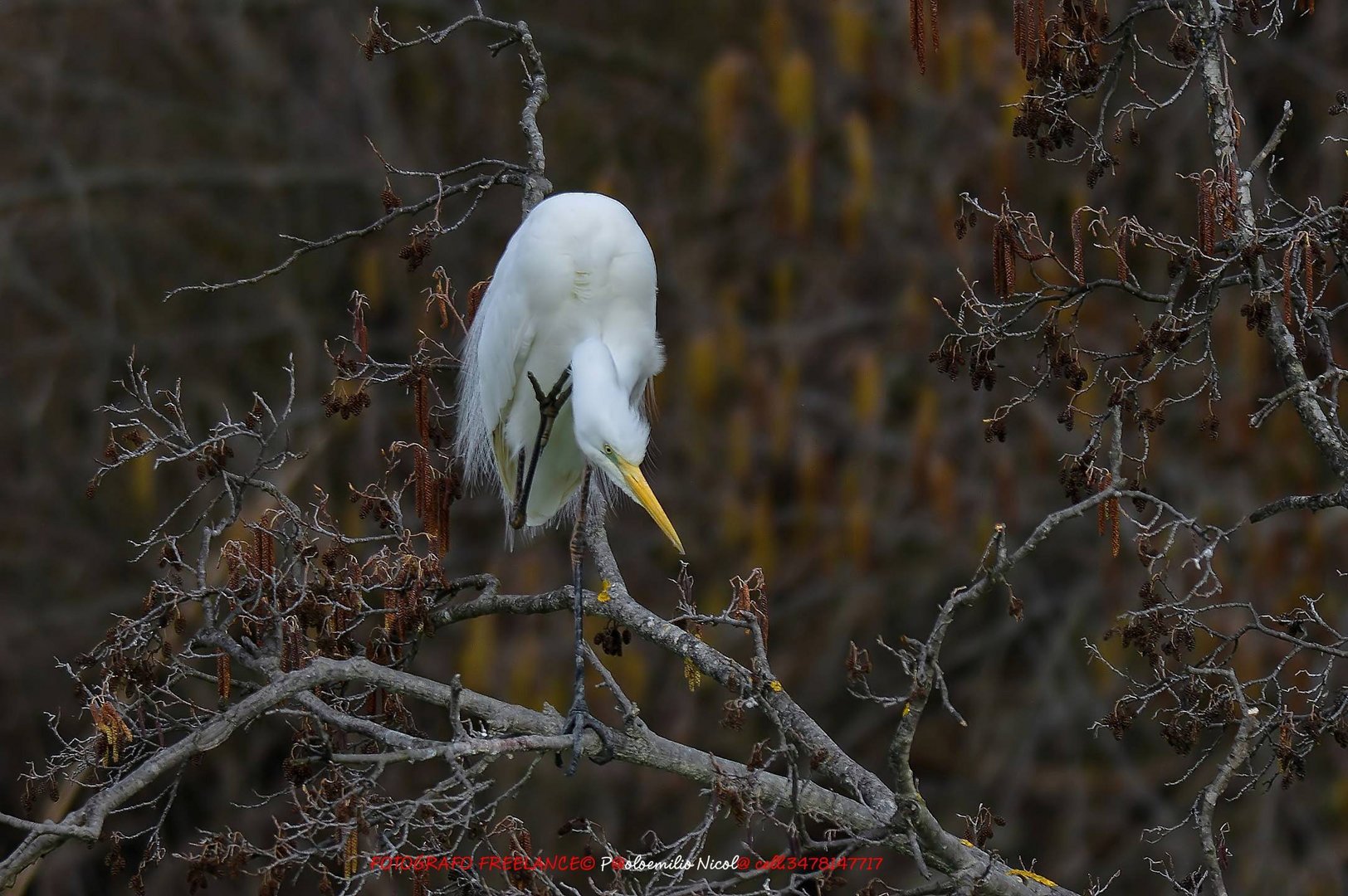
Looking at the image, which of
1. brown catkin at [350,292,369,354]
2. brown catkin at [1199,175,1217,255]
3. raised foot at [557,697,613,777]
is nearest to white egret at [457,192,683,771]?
raised foot at [557,697,613,777]

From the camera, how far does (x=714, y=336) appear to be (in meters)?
4.48

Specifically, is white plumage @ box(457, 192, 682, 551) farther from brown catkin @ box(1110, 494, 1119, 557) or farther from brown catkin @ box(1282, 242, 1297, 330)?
brown catkin @ box(1282, 242, 1297, 330)

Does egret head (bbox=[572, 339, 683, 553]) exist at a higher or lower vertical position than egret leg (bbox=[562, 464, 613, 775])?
higher

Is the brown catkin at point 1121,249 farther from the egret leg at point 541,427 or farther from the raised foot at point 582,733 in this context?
the egret leg at point 541,427

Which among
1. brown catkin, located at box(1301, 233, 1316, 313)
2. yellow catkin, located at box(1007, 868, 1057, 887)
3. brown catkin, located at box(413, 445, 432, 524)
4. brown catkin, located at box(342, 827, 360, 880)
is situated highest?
brown catkin, located at box(1301, 233, 1316, 313)

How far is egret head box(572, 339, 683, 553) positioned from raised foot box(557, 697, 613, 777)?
333mm

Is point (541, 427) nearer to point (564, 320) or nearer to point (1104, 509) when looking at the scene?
point (564, 320)

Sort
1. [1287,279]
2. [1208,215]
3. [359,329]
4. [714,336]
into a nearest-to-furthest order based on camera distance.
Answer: [1287,279], [1208,215], [359,329], [714,336]

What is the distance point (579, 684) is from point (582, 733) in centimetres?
26

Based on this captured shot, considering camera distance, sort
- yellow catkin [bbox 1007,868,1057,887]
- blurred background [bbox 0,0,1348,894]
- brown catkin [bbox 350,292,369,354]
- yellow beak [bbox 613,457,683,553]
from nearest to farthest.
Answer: yellow catkin [bbox 1007,868,1057,887] < brown catkin [bbox 350,292,369,354] < yellow beak [bbox 613,457,683,553] < blurred background [bbox 0,0,1348,894]

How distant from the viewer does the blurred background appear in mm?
4547

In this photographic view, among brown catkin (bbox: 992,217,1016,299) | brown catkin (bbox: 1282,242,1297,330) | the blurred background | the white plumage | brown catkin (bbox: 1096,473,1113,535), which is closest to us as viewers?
brown catkin (bbox: 1282,242,1297,330)

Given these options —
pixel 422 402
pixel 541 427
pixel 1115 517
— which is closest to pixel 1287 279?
pixel 1115 517

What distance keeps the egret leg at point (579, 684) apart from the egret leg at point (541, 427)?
109mm
